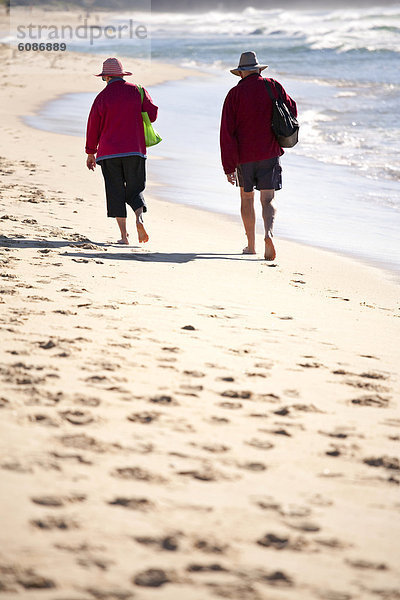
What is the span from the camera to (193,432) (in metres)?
3.14

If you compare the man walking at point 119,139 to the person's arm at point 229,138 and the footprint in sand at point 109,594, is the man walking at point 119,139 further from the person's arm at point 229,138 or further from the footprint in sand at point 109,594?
the footprint in sand at point 109,594

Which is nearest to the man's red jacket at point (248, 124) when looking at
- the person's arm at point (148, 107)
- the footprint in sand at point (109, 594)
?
the person's arm at point (148, 107)

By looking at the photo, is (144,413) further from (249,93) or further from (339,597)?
(249,93)

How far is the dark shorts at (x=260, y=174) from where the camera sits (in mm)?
6496

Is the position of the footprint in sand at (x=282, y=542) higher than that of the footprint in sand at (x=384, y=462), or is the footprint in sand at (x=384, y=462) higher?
the footprint in sand at (x=282, y=542)

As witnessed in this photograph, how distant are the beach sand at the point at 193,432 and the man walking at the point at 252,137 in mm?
894

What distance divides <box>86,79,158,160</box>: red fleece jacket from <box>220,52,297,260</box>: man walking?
736 mm

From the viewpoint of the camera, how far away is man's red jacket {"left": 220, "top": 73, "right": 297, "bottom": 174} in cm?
634

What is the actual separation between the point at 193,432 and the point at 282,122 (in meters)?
3.86

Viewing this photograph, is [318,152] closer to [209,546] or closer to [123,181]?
[123,181]

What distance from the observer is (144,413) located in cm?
326

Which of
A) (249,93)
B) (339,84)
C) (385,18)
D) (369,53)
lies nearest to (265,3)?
(385,18)

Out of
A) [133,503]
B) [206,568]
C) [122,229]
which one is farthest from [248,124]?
[206,568]

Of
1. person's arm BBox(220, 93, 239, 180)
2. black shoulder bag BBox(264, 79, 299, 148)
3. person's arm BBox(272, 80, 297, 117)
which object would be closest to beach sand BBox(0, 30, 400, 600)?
person's arm BBox(220, 93, 239, 180)
